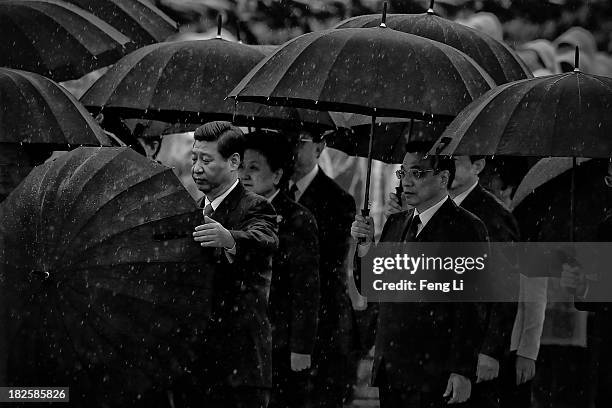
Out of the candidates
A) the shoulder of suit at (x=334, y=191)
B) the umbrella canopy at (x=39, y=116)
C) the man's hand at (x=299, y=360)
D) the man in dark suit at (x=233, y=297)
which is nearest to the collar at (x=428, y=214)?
the man in dark suit at (x=233, y=297)

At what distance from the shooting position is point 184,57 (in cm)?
884

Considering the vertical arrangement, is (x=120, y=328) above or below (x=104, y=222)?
below

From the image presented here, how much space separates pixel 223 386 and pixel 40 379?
3.92ft

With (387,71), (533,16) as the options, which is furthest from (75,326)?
(533,16)

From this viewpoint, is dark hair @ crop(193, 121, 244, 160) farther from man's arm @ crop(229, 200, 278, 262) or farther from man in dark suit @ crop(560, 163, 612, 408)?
man in dark suit @ crop(560, 163, 612, 408)

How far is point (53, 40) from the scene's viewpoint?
9.05 metres

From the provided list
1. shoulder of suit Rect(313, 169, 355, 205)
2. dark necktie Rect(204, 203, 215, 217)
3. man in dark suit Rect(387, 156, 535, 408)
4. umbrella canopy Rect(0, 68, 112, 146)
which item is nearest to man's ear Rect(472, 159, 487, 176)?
man in dark suit Rect(387, 156, 535, 408)

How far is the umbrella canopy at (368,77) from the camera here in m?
7.36

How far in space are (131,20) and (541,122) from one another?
3.86 meters

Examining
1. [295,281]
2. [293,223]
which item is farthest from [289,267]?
[293,223]

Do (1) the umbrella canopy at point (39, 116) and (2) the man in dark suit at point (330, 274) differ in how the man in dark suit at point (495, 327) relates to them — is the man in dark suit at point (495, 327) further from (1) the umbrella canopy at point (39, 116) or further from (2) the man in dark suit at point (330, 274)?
(1) the umbrella canopy at point (39, 116)

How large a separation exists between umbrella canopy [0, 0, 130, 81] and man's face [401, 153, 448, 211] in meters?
2.34

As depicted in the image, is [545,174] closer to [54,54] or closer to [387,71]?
[387,71]

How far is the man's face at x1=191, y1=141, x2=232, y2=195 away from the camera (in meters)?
7.26
